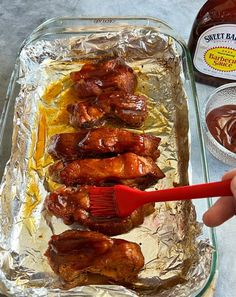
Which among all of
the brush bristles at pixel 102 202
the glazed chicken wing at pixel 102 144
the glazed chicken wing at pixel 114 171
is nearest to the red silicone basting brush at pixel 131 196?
the brush bristles at pixel 102 202

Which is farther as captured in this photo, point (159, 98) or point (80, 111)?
point (159, 98)

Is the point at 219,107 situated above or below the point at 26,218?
above

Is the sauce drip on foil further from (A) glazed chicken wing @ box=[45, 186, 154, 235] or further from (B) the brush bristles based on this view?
(B) the brush bristles

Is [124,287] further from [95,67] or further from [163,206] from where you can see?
[95,67]

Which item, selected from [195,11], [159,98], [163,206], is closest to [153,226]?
[163,206]

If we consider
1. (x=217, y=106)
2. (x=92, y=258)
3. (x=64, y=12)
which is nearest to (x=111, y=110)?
(x=217, y=106)

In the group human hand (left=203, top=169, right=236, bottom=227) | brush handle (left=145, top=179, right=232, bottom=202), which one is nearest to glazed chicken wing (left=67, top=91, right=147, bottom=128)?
brush handle (left=145, top=179, right=232, bottom=202)

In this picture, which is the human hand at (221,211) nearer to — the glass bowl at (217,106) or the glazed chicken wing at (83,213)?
the glazed chicken wing at (83,213)

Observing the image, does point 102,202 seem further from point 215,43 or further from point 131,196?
point 215,43
